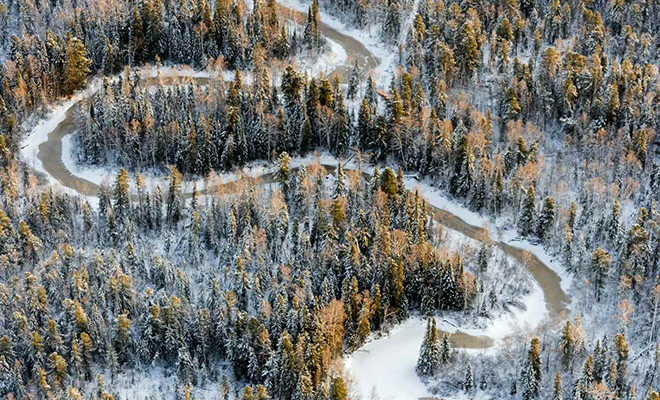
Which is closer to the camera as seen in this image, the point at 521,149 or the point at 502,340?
the point at 502,340

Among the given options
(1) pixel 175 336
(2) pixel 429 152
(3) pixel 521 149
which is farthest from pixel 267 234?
(3) pixel 521 149

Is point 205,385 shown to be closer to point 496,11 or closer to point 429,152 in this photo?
point 429,152

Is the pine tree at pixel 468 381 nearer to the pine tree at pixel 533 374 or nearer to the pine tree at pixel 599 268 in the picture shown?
the pine tree at pixel 533 374

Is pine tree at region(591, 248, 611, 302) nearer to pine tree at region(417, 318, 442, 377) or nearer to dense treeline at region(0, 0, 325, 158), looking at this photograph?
pine tree at region(417, 318, 442, 377)

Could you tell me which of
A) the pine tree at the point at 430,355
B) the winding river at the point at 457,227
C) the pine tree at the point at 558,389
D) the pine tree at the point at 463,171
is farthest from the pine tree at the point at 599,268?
the pine tree at the point at 430,355

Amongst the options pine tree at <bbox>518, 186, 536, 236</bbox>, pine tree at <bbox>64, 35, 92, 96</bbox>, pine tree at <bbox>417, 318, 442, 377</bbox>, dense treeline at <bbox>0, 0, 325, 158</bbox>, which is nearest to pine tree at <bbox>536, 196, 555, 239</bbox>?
pine tree at <bbox>518, 186, 536, 236</bbox>

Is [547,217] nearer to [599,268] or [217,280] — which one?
[599,268]

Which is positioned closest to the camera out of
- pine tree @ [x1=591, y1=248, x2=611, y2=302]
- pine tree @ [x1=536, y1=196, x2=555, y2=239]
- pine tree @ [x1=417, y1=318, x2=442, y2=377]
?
pine tree @ [x1=417, y1=318, x2=442, y2=377]
